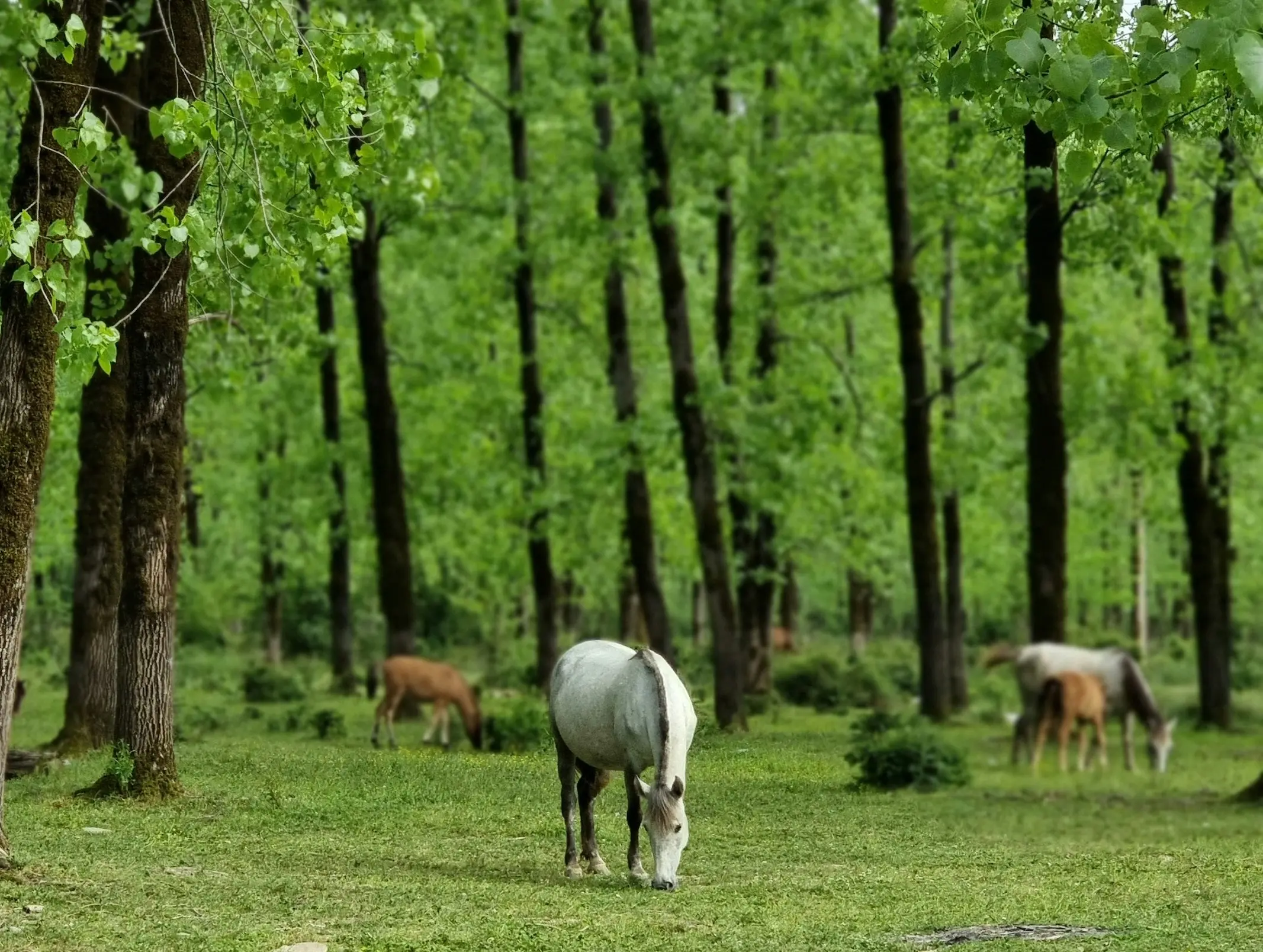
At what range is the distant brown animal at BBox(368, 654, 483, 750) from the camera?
22.5m

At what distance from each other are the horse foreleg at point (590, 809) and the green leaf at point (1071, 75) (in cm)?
598

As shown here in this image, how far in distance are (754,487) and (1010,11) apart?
65.7 ft

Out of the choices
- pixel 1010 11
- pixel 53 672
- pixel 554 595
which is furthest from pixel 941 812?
pixel 53 672

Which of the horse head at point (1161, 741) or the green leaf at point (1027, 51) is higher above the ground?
the green leaf at point (1027, 51)

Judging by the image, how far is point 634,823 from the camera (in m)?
11.5

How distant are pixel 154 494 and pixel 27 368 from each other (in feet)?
12.8

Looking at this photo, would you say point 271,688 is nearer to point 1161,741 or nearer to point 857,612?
point 1161,741

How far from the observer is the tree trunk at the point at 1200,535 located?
27.6m

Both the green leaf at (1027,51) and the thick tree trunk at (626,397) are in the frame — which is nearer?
the green leaf at (1027,51)

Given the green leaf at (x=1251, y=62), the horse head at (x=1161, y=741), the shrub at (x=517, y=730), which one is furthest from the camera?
the horse head at (x=1161, y=741)

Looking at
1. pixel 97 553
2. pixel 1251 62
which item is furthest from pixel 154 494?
pixel 1251 62

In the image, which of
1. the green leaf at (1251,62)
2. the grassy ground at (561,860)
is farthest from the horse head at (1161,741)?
the green leaf at (1251,62)

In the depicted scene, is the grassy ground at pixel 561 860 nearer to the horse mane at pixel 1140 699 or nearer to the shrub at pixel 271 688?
the horse mane at pixel 1140 699

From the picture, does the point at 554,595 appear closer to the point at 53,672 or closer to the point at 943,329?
the point at 943,329
